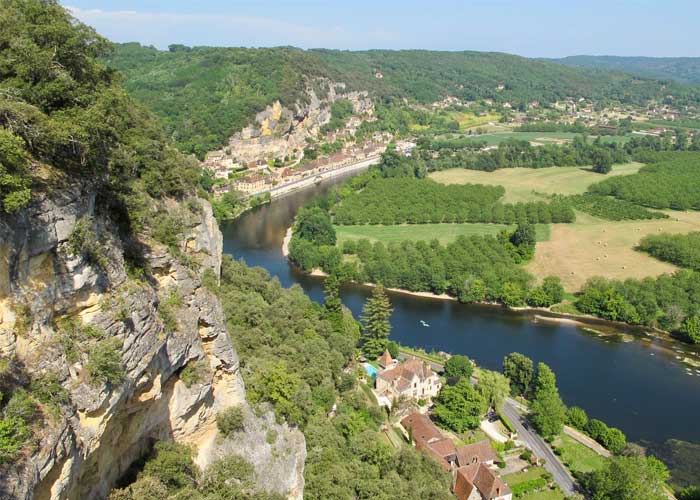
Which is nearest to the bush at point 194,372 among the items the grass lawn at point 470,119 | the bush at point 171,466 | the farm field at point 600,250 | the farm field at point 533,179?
the bush at point 171,466

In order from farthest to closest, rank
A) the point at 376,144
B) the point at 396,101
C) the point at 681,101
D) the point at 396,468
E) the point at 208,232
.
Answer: the point at 681,101 < the point at 396,101 < the point at 376,144 < the point at 208,232 < the point at 396,468

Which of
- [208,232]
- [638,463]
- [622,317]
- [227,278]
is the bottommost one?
[622,317]

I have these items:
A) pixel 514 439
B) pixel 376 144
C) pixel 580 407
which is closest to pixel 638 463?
pixel 514 439

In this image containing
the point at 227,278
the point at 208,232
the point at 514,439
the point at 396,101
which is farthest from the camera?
the point at 396,101

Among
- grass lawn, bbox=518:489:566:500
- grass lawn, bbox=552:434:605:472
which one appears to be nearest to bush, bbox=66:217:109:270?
grass lawn, bbox=518:489:566:500

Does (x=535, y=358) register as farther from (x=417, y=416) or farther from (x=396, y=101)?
(x=396, y=101)

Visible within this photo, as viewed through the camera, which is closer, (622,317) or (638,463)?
(638,463)

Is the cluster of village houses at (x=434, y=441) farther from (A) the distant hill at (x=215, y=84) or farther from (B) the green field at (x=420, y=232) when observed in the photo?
(A) the distant hill at (x=215, y=84)
